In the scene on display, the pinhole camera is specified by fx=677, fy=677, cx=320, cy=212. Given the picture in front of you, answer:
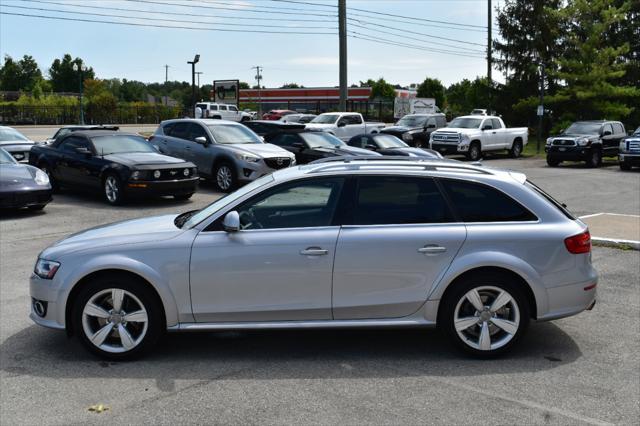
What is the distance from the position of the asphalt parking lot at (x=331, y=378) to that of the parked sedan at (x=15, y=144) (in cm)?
1359

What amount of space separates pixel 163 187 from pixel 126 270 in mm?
9221

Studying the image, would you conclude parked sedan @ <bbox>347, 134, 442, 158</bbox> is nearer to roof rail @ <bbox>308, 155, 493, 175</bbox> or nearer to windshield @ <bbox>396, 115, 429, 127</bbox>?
windshield @ <bbox>396, 115, 429, 127</bbox>

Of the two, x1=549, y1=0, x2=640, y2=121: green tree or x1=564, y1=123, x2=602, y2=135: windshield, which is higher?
x1=549, y1=0, x2=640, y2=121: green tree

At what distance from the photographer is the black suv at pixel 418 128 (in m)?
29.8

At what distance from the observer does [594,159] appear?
26.8m

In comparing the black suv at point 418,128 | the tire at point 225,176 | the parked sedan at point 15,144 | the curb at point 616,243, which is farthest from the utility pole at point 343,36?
the curb at point 616,243

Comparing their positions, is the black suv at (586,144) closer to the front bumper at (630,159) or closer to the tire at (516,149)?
the front bumper at (630,159)

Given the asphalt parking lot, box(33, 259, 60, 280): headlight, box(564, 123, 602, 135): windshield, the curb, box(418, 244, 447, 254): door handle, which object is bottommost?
the asphalt parking lot

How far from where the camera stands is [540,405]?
14.5ft

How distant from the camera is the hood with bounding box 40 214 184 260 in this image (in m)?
5.24

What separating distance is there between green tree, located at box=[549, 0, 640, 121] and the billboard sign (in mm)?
29412

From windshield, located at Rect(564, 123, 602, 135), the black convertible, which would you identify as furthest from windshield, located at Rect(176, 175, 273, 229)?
windshield, located at Rect(564, 123, 602, 135)

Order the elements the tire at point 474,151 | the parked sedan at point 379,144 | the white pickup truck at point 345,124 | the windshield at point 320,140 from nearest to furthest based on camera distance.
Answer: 1. the windshield at point 320,140
2. the parked sedan at point 379,144
3. the tire at point 474,151
4. the white pickup truck at point 345,124

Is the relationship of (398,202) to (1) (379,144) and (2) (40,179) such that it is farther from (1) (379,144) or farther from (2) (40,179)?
(1) (379,144)
